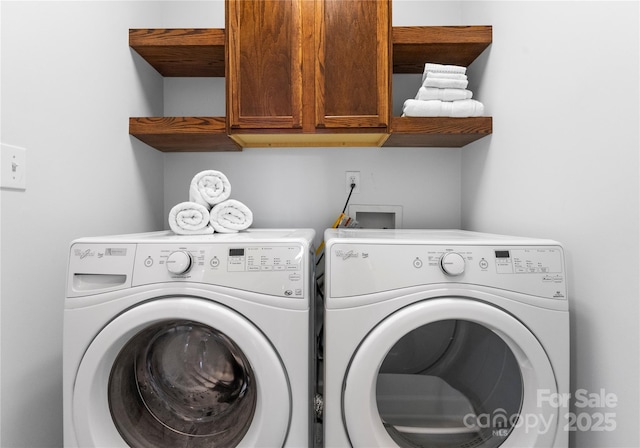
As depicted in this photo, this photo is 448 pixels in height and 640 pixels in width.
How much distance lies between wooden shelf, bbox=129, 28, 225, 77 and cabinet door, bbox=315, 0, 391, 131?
0.43 metres

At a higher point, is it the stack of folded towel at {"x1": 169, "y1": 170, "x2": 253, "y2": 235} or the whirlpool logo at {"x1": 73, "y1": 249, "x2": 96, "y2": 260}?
the stack of folded towel at {"x1": 169, "y1": 170, "x2": 253, "y2": 235}

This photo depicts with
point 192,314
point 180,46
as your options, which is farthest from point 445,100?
point 192,314

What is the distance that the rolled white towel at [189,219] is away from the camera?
1.28 metres

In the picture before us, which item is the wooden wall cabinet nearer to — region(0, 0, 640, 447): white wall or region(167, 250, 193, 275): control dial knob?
region(0, 0, 640, 447): white wall

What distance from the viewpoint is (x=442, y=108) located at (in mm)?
1475

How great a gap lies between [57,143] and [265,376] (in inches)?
38.0

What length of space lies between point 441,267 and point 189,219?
85cm

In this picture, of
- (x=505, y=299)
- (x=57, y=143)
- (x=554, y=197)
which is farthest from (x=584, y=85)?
(x=57, y=143)

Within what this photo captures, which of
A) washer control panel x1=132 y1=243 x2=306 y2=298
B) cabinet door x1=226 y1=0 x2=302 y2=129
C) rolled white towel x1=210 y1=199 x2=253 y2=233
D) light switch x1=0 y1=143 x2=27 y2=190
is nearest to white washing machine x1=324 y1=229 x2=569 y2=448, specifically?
washer control panel x1=132 y1=243 x2=306 y2=298

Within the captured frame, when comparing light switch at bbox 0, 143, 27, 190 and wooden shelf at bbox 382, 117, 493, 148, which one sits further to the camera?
wooden shelf at bbox 382, 117, 493, 148

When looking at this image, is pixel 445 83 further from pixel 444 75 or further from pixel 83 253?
pixel 83 253

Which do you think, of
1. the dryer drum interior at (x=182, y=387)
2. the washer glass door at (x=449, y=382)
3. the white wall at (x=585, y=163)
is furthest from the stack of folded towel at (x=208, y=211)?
the white wall at (x=585, y=163)

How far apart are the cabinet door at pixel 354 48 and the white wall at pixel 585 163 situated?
46cm

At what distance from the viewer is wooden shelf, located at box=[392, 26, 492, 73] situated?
4.93 feet
